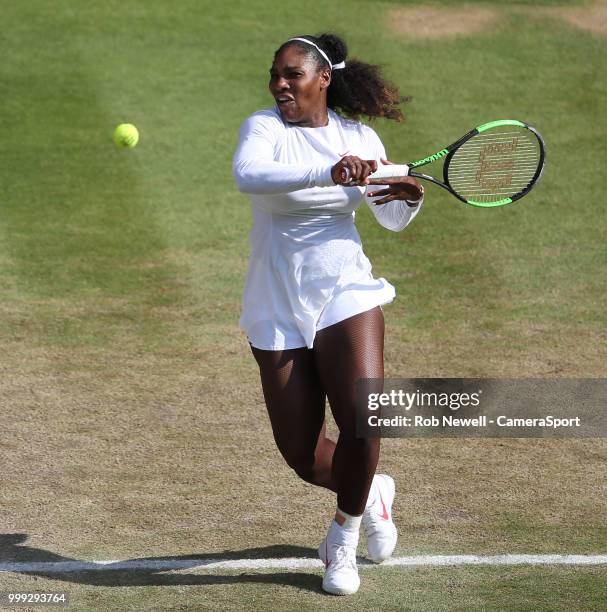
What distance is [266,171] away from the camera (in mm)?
5539

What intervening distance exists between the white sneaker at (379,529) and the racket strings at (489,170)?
161 cm

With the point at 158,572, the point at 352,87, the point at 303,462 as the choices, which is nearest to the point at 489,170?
the point at 352,87

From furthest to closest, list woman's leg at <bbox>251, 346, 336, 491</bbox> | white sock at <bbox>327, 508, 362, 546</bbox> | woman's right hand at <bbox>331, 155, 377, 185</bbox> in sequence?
white sock at <bbox>327, 508, 362, 546</bbox>, woman's leg at <bbox>251, 346, 336, 491</bbox>, woman's right hand at <bbox>331, 155, 377, 185</bbox>

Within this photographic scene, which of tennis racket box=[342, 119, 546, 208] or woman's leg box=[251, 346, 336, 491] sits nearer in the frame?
woman's leg box=[251, 346, 336, 491]

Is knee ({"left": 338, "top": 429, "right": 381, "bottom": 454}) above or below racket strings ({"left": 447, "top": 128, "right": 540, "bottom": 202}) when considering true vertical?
below

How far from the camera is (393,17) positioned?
14812 mm

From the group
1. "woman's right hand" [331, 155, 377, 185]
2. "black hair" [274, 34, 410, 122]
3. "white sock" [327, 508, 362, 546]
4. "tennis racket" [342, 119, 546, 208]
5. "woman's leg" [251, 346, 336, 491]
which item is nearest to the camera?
"woman's right hand" [331, 155, 377, 185]

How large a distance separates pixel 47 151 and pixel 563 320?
5463mm

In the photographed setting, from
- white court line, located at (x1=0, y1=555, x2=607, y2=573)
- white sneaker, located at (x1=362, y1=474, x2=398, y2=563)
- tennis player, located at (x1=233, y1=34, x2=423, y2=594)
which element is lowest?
white court line, located at (x1=0, y1=555, x2=607, y2=573)

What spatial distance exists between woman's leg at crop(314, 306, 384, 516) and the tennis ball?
6.08m

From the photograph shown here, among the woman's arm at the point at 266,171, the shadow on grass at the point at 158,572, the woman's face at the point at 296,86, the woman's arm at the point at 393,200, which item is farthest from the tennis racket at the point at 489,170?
the shadow on grass at the point at 158,572

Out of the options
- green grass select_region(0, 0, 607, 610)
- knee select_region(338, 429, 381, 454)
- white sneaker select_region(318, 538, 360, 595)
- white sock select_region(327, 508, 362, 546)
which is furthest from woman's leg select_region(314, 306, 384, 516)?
green grass select_region(0, 0, 607, 610)

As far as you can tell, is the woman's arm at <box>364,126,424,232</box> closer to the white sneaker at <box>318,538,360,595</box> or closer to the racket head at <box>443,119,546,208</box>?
the racket head at <box>443,119,546,208</box>

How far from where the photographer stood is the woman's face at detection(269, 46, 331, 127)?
5902 mm
